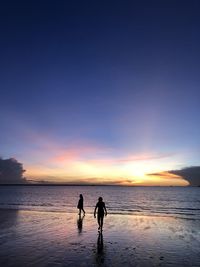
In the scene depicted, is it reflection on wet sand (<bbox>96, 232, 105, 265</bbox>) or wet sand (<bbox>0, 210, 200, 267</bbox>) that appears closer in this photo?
wet sand (<bbox>0, 210, 200, 267</bbox>)

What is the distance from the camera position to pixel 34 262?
42.7 ft

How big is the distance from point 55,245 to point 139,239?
600 cm

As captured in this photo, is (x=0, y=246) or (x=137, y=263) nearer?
(x=137, y=263)

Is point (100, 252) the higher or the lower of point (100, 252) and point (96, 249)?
the lower

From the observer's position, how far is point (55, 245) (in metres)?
17.2

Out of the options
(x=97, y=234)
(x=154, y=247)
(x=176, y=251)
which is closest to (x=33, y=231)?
(x=97, y=234)

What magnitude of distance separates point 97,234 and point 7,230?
262 inches

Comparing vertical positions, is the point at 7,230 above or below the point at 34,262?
above

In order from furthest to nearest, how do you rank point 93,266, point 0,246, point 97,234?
point 97,234, point 0,246, point 93,266

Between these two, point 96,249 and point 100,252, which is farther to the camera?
point 96,249

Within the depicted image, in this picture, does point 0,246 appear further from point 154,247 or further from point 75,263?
point 154,247

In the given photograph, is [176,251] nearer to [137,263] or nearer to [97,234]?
[137,263]

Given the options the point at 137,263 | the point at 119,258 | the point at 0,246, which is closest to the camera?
the point at 137,263

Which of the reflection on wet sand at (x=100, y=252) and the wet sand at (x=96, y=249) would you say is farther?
the reflection on wet sand at (x=100, y=252)
